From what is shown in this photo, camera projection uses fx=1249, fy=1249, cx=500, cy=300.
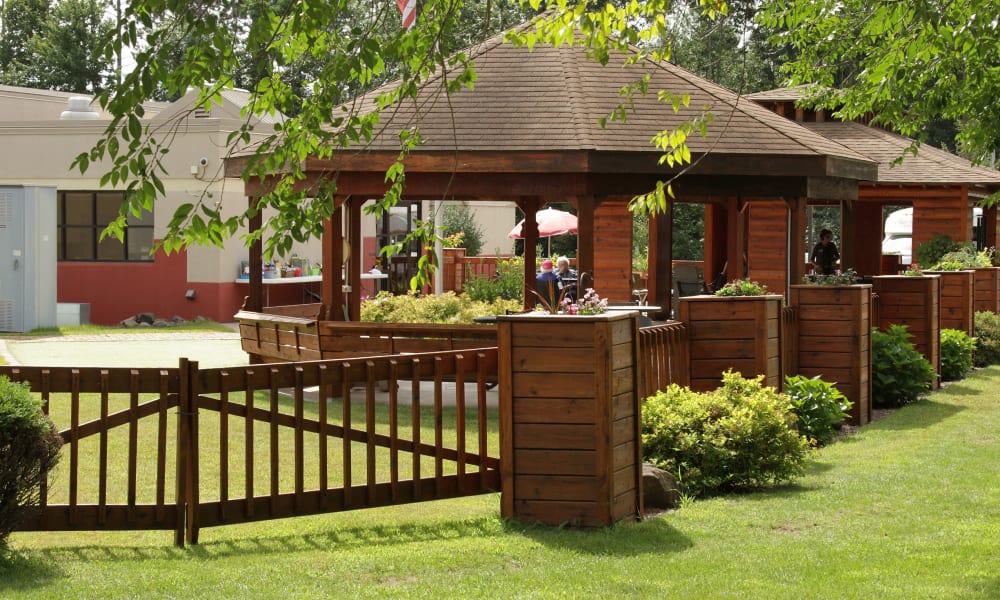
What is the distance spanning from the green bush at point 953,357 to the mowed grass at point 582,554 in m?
8.92

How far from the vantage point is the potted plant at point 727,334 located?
11164 millimetres

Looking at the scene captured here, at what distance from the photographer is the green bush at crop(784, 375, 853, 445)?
11.7 metres

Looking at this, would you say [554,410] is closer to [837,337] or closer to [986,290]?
[837,337]

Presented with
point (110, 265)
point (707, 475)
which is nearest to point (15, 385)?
point (707, 475)

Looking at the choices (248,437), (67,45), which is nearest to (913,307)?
(248,437)

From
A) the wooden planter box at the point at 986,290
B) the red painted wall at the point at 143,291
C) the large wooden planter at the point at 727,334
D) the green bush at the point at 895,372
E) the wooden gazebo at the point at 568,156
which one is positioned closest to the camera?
the large wooden planter at the point at 727,334

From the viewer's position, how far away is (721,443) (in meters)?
8.84

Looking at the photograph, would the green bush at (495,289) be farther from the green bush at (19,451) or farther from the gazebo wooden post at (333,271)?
the green bush at (19,451)

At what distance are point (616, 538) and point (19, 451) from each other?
128 inches

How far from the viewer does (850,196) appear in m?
17.3

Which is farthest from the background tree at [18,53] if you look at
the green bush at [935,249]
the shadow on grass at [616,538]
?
the shadow on grass at [616,538]

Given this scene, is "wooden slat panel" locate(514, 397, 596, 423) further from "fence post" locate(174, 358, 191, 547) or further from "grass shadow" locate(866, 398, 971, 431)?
"grass shadow" locate(866, 398, 971, 431)

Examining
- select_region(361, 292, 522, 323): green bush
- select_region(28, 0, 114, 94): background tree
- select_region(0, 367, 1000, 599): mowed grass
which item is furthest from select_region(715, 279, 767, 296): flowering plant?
select_region(28, 0, 114, 94): background tree

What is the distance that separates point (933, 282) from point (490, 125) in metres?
6.16
